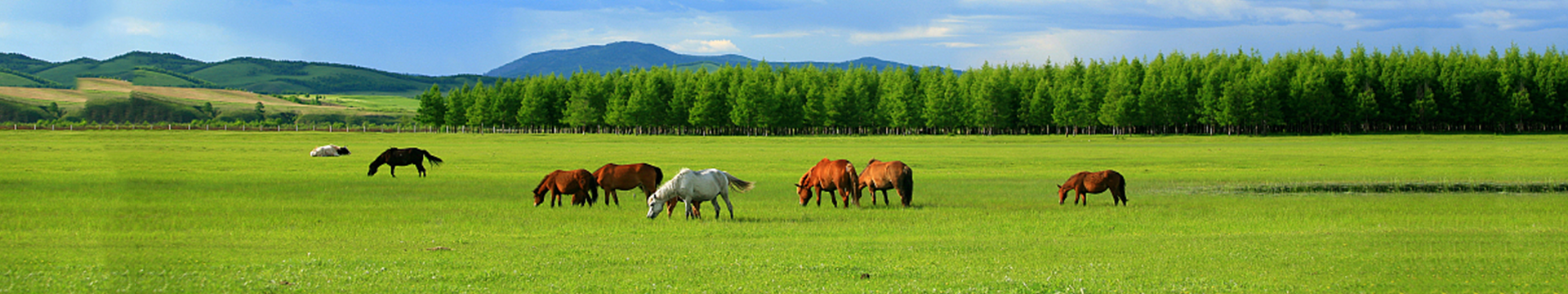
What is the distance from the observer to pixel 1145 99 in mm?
112375

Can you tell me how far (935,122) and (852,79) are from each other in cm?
2644

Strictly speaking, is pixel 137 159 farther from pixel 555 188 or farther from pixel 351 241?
pixel 555 188

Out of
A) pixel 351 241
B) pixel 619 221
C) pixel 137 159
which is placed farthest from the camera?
pixel 619 221

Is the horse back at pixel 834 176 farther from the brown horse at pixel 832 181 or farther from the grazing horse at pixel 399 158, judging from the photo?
the grazing horse at pixel 399 158

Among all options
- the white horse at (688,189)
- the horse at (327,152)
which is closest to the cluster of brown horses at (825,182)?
the white horse at (688,189)

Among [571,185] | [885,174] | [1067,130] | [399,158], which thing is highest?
[1067,130]

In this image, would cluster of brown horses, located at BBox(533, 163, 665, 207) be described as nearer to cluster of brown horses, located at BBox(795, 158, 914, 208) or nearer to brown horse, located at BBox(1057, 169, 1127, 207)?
cluster of brown horses, located at BBox(795, 158, 914, 208)

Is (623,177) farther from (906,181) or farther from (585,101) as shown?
(585,101)

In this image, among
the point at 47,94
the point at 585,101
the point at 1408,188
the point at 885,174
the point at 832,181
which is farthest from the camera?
the point at 585,101

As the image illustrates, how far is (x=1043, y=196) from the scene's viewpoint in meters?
25.9

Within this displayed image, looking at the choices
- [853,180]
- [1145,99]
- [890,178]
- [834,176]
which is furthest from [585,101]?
[853,180]

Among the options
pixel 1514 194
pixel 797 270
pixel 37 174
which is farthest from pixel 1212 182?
pixel 37 174

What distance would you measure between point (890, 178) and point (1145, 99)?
323 feet

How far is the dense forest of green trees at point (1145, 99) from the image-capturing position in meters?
114
